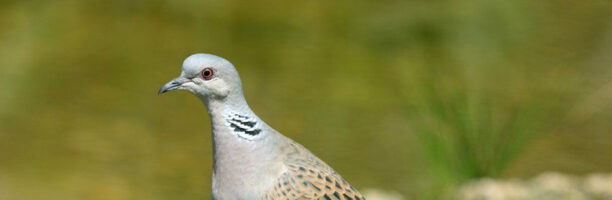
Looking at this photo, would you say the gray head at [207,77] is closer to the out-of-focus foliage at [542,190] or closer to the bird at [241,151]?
the bird at [241,151]

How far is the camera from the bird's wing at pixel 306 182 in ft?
8.52

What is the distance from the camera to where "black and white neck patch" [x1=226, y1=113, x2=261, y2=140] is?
252 cm

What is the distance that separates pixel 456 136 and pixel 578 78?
1.29 m

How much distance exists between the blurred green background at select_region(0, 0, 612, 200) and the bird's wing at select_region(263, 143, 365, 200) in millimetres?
2246

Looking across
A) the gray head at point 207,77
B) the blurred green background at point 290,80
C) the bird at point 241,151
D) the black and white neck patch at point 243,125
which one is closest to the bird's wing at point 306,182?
the bird at point 241,151

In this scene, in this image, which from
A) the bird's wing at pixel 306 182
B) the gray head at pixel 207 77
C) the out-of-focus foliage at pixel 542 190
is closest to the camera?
the gray head at pixel 207 77

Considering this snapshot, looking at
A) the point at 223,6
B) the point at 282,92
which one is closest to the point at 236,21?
the point at 223,6

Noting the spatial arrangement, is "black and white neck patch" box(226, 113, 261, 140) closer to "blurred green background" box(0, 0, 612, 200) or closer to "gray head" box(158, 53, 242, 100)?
"gray head" box(158, 53, 242, 100)

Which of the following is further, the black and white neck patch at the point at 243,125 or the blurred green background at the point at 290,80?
the blurred green background at the point at 290,80

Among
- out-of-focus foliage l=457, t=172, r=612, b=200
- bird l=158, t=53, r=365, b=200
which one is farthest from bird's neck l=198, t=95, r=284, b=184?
out-of-focus foliage l=457, t=172, r=612, b=200

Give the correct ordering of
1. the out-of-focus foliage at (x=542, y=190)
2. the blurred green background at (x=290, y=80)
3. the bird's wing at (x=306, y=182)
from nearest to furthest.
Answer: the bird's wing at (x=306, y=182) → the out-of-focus foliage at (x=542, y=190) → the blurred green background at (x=290, y=80)

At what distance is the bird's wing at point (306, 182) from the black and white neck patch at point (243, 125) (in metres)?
0.15

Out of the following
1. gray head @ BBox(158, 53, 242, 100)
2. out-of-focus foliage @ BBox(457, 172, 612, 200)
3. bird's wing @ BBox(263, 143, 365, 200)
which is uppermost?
gray head @ BBox(158, 53, 242, 100)

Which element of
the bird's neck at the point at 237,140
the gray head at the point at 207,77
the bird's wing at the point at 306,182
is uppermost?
the gray head at the point at 207,77
